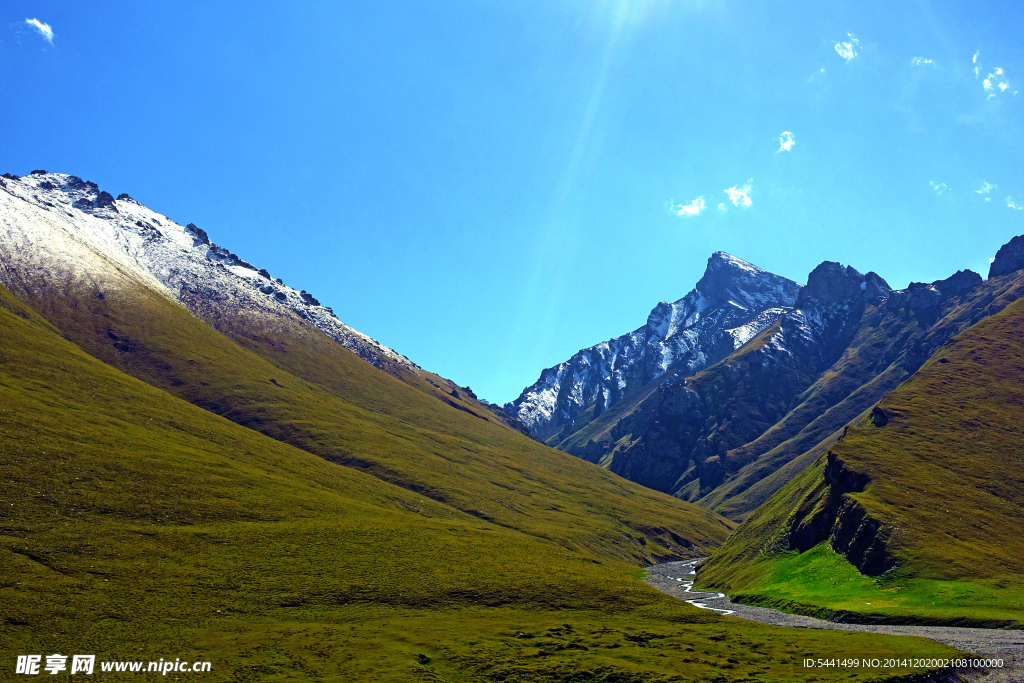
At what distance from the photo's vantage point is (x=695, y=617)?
125 meters

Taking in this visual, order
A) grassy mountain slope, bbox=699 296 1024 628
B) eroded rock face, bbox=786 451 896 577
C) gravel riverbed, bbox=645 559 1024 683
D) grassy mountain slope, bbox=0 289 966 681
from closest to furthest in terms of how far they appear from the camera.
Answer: gravel riverbed, bbox=645 559 1024 683 → grassy mountain slope, bbox=0 289 966 681 → grassy mountain slope, bbox=699 296 1024 628 → eroded rock face, bbox=786 451 896 577

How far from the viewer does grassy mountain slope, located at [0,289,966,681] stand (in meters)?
84.5

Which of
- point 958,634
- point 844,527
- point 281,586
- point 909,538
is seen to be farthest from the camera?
point 844,527

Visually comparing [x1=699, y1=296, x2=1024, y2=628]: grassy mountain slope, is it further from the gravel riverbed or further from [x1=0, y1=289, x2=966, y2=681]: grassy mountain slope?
[x1=0, y1=289, x2=966, y2=681]: grassy mountain slope

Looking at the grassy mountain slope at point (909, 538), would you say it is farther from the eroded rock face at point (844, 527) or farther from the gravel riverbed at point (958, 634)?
the gravel riverbed at point (958, 634)

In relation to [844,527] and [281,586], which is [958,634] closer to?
[844,527]

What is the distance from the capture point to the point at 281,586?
116 m

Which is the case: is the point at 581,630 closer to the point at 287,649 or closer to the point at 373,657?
the point at 373,657

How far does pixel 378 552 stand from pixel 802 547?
117 m

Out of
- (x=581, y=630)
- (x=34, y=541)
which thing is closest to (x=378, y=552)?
(x=581, y=630)

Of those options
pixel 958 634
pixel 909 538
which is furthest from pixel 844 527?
pixel 958 634

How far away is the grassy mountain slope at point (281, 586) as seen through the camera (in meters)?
84.5

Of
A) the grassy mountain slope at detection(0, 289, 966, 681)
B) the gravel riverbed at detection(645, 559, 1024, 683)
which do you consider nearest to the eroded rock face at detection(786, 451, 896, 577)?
the gravel riverbed at detection(645, 559, 1024, 683)

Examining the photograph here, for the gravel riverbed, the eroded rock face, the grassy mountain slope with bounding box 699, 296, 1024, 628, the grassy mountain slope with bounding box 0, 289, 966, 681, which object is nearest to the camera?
the gravel riverbed
